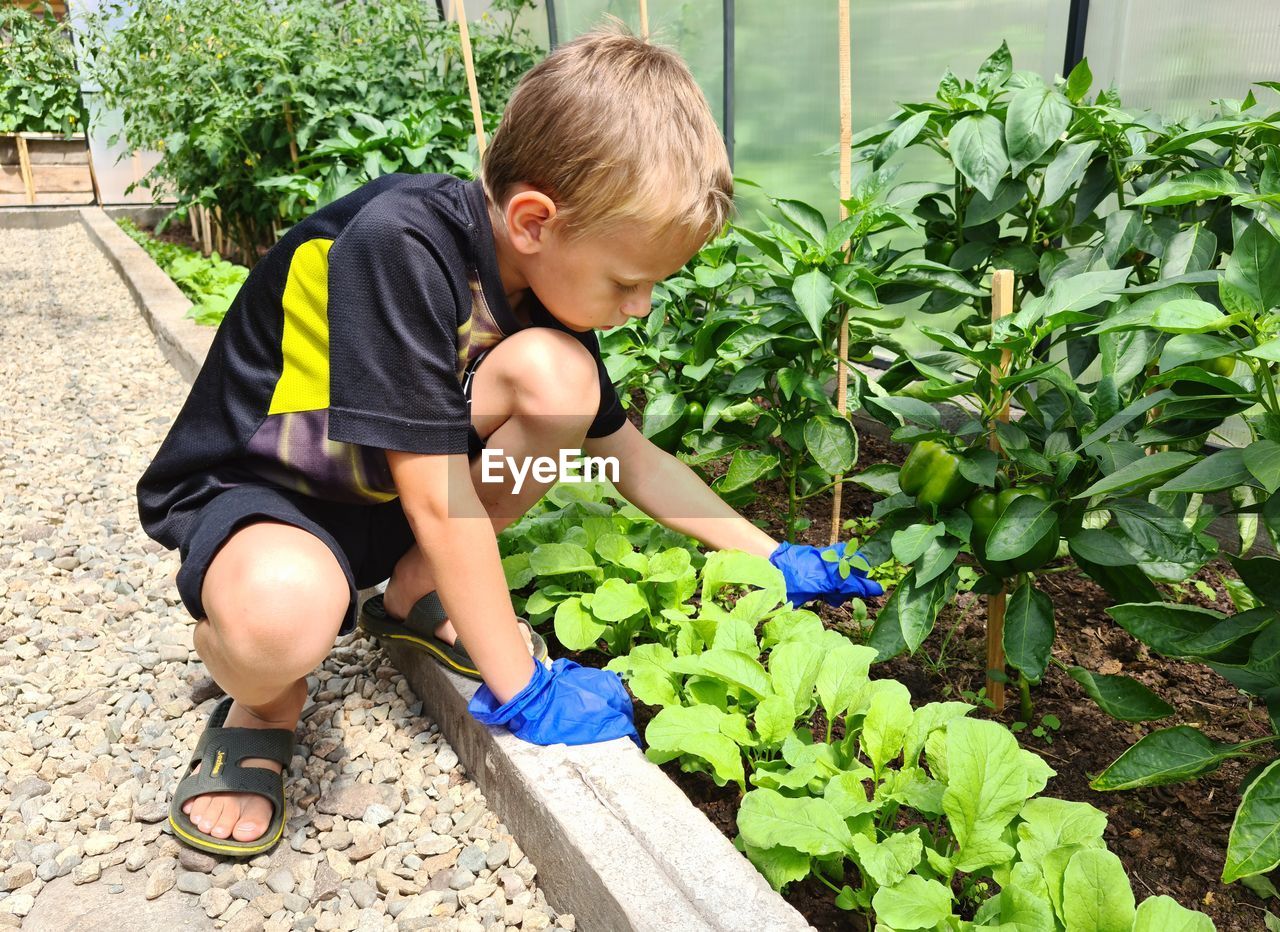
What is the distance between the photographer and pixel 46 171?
945 cm

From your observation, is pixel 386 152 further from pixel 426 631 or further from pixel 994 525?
pixel 994 525

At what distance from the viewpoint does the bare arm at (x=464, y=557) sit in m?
1.29

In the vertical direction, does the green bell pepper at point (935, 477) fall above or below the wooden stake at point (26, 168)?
above

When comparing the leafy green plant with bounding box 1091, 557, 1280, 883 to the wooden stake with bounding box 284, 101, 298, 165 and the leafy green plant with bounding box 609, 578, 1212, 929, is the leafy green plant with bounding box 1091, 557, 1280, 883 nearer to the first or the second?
the leafy green plant with bounding box 609, 578, 1212, 929

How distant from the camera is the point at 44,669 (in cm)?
183

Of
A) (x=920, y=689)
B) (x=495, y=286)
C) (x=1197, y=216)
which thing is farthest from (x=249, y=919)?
(x=1197, y=216)

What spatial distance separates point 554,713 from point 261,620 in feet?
1.35

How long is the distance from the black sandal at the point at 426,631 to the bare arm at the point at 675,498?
315mm

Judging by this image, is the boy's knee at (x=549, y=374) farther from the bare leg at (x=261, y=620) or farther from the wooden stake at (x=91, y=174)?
the wooden stake at (x=91, y=174)

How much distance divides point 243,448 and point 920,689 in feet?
3.71

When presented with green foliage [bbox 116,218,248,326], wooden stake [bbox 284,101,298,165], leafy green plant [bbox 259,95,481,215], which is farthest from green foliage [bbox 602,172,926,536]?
wooden stake [bbox 284,101,298,165]

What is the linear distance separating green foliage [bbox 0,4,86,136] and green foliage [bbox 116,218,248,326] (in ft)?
12.5

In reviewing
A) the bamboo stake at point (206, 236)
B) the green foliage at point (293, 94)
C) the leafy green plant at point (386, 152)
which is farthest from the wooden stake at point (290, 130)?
the bamboo stake at point (206, 236)

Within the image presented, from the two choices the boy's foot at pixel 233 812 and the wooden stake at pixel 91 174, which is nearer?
the boy's foot at pixel 233 812
